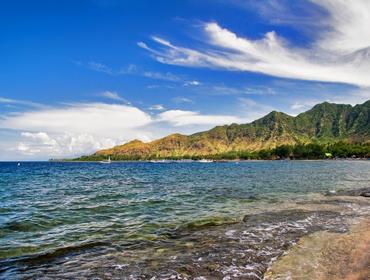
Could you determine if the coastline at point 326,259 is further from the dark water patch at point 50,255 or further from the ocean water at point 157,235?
the dark water patch at point 50,255

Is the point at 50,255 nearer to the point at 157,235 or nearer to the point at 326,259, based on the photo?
the point at 157,235

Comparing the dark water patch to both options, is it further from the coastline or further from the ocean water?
the coastline

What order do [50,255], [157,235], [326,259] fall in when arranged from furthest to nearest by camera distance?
[157,235]
[50,255]
[326,259]

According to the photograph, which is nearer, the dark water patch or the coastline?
the coastline

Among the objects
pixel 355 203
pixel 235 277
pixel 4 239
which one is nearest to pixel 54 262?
pixel 4 239

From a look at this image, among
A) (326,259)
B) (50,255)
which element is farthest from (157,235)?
(326,259)

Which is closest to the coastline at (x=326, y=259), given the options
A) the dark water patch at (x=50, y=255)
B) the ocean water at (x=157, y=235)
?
the ocean water at (x=157, y=235)

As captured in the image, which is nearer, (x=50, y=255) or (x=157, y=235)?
(x=50, y=255)

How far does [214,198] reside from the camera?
35594 mm

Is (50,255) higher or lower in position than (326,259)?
higher

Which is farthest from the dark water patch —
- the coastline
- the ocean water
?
the coastline

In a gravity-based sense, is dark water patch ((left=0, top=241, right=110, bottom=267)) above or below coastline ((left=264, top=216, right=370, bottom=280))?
above

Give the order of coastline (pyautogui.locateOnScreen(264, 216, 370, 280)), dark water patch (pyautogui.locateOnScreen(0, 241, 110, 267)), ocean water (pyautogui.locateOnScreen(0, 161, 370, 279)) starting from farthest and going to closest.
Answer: dark water patch (pyautogui.locateOnScreen(0, 241, 110, 267)), ocean water (pyautogui.locateOnScreen(0, 161, 370, 279)), coastline (pyautogui.locateOnScreen(264, 216, 370, 280))

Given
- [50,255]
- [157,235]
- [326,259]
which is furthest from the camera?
[157,235]
